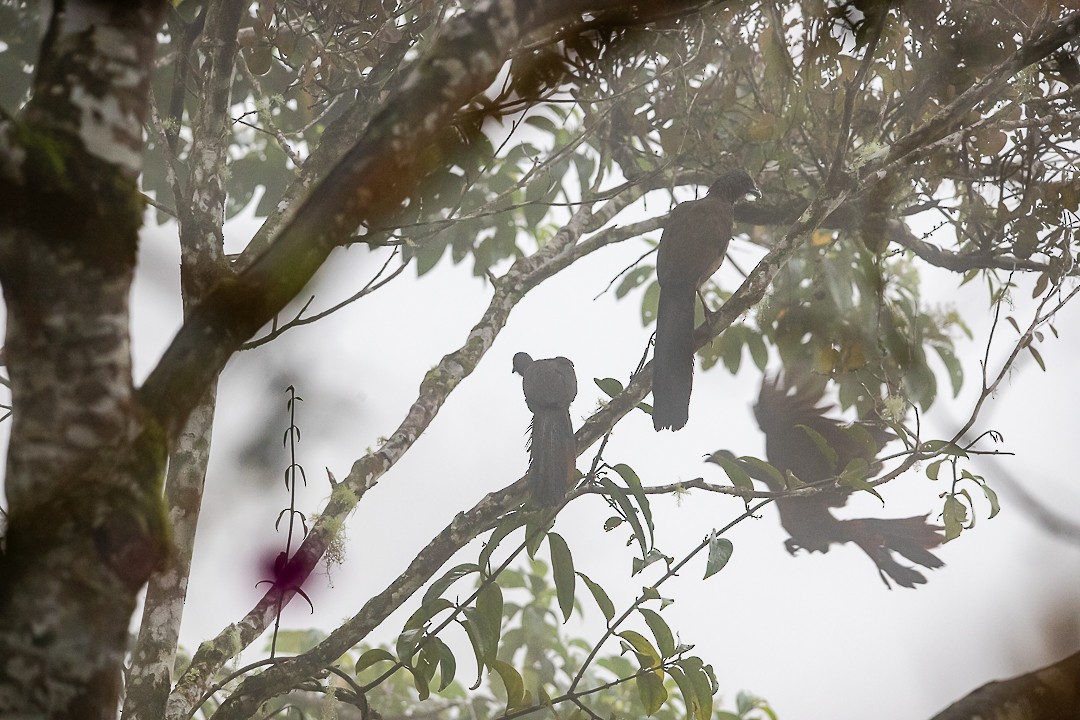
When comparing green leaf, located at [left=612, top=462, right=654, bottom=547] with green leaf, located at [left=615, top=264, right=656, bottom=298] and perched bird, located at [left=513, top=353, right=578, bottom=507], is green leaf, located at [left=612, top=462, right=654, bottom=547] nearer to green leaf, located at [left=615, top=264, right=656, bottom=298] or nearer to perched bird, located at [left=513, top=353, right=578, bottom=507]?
perched bird, located at [left=513, top=353, right=578, bottom=507]

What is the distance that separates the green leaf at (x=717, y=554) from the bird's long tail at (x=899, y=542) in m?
1.45

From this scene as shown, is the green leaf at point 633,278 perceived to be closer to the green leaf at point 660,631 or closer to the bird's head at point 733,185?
the bird's head at point 733,185

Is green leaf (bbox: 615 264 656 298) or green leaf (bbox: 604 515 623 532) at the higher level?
green leaf (bbox: 615 264 656 298)

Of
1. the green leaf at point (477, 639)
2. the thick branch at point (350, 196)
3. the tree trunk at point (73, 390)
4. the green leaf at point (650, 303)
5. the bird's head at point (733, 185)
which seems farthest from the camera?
the green leaf at point (650, 303)

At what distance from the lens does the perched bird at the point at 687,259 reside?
11.1 ft

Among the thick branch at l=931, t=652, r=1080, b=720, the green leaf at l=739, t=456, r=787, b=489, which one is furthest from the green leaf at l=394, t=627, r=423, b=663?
the thick branch at l=931, t=652, r=1080, b=720

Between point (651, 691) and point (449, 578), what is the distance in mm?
687

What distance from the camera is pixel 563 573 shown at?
2.69 meters

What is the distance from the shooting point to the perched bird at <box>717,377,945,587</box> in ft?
12.3

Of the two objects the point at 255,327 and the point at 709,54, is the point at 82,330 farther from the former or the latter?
the point at 709,54

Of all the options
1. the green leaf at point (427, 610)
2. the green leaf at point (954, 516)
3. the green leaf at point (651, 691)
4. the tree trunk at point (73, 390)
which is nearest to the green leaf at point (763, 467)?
the green leaf at point (954, 516)

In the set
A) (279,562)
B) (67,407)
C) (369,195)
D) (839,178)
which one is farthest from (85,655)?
(839,178)

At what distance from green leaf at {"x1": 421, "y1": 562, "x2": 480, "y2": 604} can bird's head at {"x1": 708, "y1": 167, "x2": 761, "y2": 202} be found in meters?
2.18

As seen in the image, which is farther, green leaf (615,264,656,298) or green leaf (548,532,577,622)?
green leaf (615,264,656,298)
